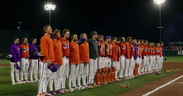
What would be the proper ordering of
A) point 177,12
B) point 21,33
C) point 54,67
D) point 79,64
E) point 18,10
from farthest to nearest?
point 177,12
point 18,10
point 21,33
point 79,64
point 54,67

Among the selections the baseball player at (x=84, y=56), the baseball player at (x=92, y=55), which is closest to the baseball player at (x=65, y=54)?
the baseball player at (x=84, y=56)

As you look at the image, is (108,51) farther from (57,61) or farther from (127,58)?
(57,61)

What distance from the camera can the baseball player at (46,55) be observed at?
32.4 feet

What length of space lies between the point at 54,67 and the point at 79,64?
237cm

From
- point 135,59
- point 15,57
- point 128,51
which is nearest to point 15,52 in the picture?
point 15,57

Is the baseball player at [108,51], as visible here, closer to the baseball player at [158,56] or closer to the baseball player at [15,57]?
the baseball player at [15,57]

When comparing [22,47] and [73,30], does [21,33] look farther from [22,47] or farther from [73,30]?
[22,47]

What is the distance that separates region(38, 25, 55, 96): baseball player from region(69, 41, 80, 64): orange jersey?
1661 mm

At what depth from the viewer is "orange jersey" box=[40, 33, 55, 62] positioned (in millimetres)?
9875

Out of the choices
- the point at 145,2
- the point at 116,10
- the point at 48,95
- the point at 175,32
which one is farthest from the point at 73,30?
the point at 48,95

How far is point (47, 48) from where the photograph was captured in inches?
392

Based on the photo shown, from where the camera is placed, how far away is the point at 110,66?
50.4 ft

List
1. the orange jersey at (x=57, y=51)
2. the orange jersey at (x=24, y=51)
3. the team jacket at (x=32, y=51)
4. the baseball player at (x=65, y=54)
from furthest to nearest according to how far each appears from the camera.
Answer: the team jacket at (x=32, y=51)
the orange jersey at (x=24, y=51)
the baseball player at (x=65, y=54)
the orange jersey at (x=57, y=51)

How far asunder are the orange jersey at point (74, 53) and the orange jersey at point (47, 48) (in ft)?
5.94
